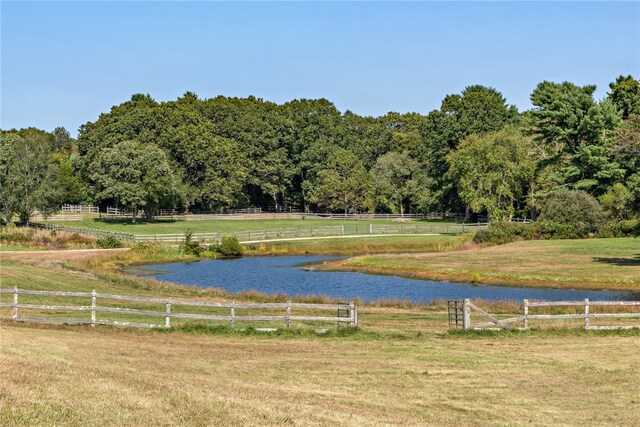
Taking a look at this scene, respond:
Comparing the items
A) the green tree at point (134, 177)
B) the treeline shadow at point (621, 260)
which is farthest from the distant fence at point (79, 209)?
the treeline shadow at point (621, 260)

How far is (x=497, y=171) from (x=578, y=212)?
25.7 m

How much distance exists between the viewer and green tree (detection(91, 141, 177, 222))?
121375 millimetres

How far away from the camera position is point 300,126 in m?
162

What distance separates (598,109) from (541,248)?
2998 cm

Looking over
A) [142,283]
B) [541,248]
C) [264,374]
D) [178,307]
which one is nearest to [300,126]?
[541,248]

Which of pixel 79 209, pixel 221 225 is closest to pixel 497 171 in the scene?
pixel 221 225

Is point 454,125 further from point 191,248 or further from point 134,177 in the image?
point 191,248

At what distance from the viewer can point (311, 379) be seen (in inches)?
864

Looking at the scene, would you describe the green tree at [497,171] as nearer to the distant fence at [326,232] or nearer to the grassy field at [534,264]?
A: the distant fence at [326,232]

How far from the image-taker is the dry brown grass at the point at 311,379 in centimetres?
1684

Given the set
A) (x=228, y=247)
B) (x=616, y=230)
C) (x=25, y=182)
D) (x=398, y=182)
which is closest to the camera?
(x=616, y=230)

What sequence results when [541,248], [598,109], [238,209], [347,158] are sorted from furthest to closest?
1. [238,209]
2. [347,158]
3. [598,109]
4. [541,248]

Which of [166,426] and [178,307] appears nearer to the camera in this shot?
[166,426]

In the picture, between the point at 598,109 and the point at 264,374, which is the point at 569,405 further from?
the point at 598,109
